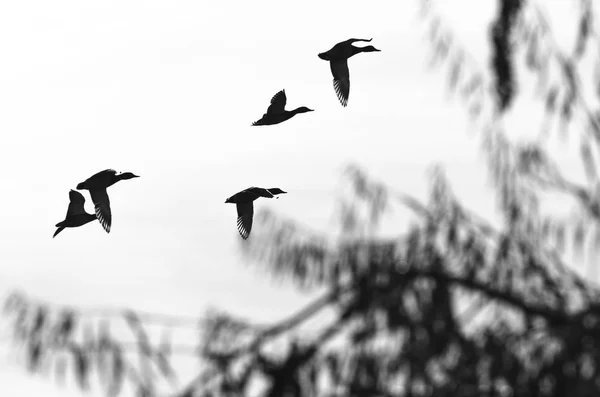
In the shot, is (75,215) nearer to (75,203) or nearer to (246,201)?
(75,203)

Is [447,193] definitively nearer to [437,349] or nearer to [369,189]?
[369,189]

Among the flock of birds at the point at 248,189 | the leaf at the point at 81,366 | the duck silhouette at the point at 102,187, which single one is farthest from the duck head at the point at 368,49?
the leaf at the point at 81,366

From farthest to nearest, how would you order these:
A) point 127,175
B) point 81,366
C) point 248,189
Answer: point 81,366, point 248,189, point 127,175

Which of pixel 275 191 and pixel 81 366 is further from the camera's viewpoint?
pixel 81 366

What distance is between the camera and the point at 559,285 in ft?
11.4

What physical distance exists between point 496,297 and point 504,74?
0.71 meters

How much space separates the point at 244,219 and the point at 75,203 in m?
0.17

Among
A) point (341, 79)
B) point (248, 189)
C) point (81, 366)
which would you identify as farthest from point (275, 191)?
point (81, 366)

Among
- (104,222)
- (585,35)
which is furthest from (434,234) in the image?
(104,222)

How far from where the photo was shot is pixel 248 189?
1017 mm

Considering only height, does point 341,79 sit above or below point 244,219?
above

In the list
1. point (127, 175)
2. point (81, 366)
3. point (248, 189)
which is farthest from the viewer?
point (81, 366)

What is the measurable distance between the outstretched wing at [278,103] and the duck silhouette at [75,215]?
0.68ft

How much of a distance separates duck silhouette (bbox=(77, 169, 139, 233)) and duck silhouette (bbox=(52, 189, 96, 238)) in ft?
0.04
